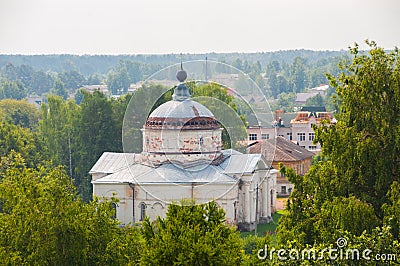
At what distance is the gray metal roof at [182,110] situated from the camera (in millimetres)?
44438

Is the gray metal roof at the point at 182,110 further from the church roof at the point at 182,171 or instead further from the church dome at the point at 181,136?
the church roof at the point at 182,171

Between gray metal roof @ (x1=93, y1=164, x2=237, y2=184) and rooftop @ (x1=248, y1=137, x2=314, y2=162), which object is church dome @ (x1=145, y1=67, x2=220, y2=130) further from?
rooftop @ (x1=248, y1=137, x2=314, y2=162)

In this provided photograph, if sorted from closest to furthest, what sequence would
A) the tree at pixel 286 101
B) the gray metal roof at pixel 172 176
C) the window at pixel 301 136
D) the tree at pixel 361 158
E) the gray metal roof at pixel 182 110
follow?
the tree at pixel 361 158
the gray metal roof at pixel 172 176
the gray metal roof at pixel 182 110
the window at pixel 301 136
the tree at pixel 286 101

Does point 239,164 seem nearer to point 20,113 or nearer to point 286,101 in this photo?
point 20,113

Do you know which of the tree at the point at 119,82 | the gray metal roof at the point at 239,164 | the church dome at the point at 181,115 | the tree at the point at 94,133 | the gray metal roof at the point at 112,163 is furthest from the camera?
the tree at the point at 119,82

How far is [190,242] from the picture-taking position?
19000 mm

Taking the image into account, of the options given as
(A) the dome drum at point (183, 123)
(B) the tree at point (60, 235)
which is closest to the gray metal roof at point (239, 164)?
(A) the dome drum at point (183, 123)

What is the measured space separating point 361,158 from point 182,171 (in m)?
20.7

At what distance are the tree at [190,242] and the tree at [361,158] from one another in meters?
3.54

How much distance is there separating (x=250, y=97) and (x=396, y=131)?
62.1ft

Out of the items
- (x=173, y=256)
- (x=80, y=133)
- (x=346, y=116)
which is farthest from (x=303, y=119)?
(x=173, y=256)

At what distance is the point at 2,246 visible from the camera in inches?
A: 990

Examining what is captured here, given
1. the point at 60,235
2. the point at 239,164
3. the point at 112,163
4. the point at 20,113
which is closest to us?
the point at 60,235

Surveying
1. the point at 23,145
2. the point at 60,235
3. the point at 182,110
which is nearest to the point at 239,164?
the point at 182,110
